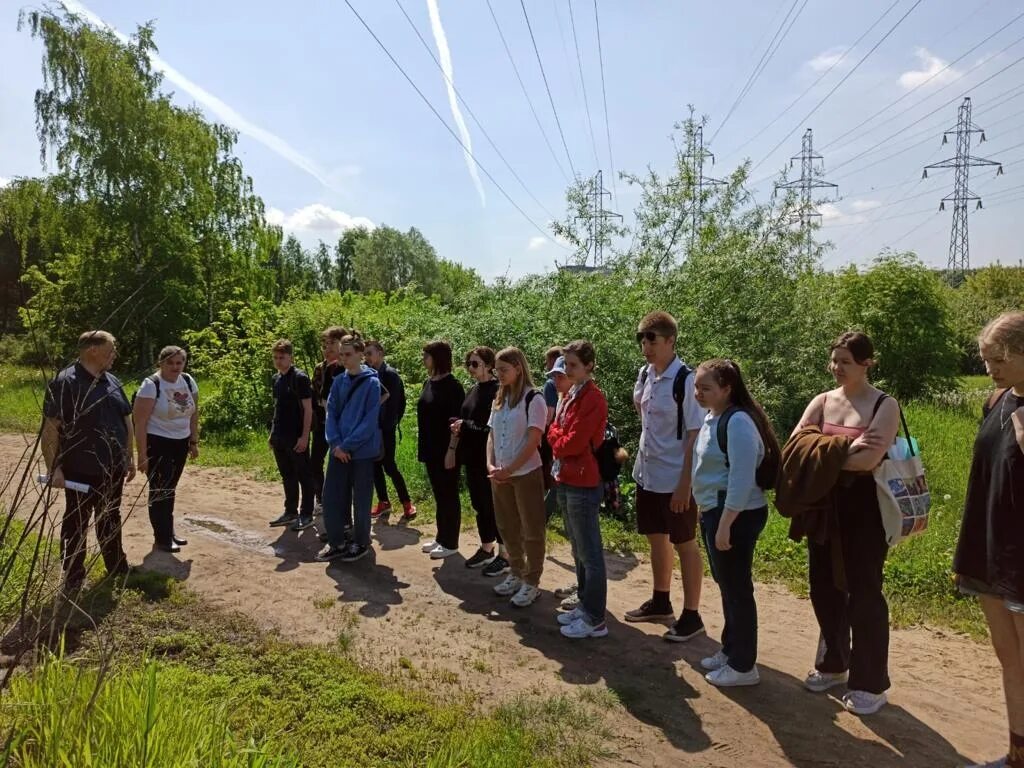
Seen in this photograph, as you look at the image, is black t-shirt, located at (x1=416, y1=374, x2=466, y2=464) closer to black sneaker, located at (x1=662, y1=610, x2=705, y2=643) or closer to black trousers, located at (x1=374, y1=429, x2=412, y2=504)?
black trousers, located at (x1=374, y1=429, x2=412, y2=504)

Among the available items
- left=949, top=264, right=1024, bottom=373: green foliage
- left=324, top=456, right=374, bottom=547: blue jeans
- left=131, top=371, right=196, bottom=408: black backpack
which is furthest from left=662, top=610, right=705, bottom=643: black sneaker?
left=949, top=264, right=1024, bottom=373: green foliage

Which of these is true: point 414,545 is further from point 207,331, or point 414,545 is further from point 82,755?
point 207,331

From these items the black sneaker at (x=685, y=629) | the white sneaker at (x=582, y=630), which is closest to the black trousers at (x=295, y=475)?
the white sneaker at (x=582, y=630)

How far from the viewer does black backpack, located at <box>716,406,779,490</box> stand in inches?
146

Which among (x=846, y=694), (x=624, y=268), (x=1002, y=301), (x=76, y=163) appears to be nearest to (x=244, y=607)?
(x=846, y=694)

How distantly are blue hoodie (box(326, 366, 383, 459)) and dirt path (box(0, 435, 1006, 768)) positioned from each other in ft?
3.31

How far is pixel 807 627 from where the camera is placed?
4.82 m

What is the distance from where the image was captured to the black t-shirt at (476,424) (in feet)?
18.8

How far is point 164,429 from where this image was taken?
595 centimetres

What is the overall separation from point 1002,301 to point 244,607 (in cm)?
3503

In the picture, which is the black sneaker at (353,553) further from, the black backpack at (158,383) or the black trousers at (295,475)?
the black backpack at (158,383)

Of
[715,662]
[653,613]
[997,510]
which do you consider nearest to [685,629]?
[653,613]

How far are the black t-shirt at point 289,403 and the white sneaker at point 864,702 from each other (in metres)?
5.10

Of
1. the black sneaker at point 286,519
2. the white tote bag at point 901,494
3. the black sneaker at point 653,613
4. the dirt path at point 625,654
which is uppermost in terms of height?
the white tote bag at point 901,494
